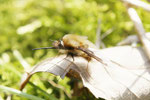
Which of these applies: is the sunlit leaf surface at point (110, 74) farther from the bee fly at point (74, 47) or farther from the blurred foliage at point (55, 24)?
the blurred foliage at point (55, 24)

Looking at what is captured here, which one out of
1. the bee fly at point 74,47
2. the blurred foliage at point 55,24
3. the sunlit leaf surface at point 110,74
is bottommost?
the blurred foliage at point 55,24

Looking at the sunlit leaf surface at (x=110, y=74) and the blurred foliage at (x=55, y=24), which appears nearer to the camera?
the sunlit leaf surface at (x=110, y=74)

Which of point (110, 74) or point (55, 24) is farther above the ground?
point (110, 74)

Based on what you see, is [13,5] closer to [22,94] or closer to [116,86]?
[22,94]

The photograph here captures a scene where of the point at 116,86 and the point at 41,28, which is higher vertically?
the point at 116,86

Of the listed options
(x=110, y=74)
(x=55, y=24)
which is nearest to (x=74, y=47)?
(x=110, y=74)

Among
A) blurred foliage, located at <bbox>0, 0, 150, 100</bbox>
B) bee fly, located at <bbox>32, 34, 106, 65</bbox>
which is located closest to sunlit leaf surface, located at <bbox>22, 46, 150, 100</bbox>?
bee fly, located at <bbox>32, 34, 106, 65</bbox>

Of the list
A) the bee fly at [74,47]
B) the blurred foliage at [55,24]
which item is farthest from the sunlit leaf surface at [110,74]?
the blurred foliage at [55,24]

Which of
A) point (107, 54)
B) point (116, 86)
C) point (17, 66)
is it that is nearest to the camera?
point (116, 86)

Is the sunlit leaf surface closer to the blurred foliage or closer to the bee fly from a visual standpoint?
the bee fly

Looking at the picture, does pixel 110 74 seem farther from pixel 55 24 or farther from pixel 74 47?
pixel 55 24

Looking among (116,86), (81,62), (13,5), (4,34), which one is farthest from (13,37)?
(116,86)
